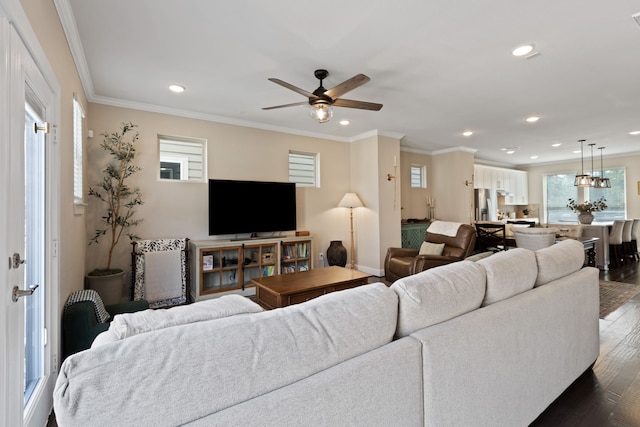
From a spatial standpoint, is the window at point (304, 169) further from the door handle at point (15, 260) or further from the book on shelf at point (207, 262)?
the door handle at point (15, 260)

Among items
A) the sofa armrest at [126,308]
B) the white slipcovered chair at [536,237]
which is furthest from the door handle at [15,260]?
the white slipcovered chair at [536,237]

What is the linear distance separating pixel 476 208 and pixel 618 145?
312 cm

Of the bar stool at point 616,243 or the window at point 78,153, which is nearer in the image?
the window at point 78,153

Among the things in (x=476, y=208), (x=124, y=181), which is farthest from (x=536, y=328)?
(x=476, y=208)

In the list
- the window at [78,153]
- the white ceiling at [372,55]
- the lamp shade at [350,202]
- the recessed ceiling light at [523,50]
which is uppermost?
the white ceiling at [372,55]

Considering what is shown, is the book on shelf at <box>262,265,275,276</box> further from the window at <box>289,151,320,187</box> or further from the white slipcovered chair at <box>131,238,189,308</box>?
the window at <box>289,151,320,187</box>

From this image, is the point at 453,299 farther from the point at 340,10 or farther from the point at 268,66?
the point at 268,66

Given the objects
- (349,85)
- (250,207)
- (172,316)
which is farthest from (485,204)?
(172,316)

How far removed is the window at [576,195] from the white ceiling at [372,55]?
4405 millimetres

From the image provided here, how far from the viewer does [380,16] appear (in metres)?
2.20

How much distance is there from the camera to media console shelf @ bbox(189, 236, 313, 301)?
4020 mm

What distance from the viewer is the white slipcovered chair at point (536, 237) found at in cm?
437

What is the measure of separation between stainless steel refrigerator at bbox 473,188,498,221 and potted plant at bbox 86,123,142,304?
23.6 feet

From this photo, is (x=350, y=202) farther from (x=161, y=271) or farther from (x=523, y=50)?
(x=523, y=50)
